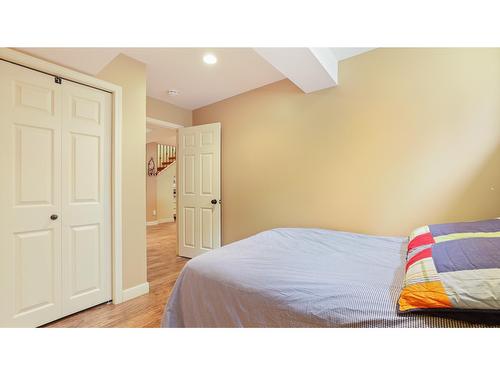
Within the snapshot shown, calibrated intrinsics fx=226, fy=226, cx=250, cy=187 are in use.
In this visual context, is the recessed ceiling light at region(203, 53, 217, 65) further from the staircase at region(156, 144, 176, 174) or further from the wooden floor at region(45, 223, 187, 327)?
the staircase at region(156, 144, 176, 174)

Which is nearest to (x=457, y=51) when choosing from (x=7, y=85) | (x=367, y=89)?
(x=367, y=89)

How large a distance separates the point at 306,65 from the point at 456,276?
1.90 metres

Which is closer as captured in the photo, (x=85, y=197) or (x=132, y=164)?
(x=85, y=197)

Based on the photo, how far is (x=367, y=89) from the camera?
226 cm

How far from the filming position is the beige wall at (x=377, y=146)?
1808 millimetres

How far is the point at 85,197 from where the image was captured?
6.51 feet

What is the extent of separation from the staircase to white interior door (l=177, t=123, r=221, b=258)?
3.87 m

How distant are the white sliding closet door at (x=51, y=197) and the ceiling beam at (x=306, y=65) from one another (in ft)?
5.21

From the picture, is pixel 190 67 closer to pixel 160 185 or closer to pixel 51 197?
pixel 51 197

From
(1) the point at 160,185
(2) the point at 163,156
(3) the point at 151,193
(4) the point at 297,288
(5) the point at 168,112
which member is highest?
(5) the point at 168,112

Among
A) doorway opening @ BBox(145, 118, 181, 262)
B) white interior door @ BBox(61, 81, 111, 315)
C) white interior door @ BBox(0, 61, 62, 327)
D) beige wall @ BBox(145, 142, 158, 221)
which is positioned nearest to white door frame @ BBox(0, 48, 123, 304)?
white interior door @ BBox(61, 81, 111, 315)

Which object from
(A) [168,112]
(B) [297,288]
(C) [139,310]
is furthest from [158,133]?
(B) [297,288]

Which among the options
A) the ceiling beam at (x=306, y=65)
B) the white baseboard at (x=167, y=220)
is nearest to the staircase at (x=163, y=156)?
the white baseboard at (x=167, y=220)
